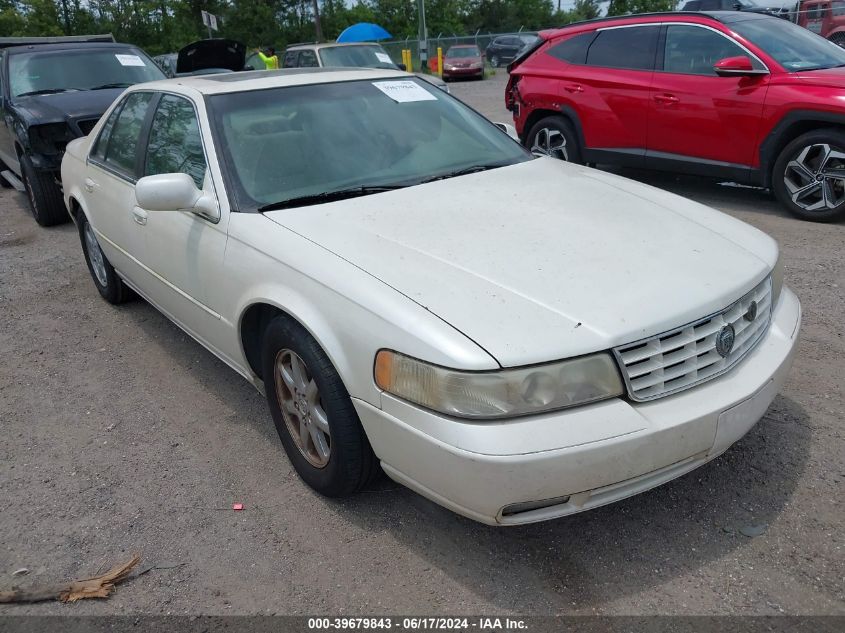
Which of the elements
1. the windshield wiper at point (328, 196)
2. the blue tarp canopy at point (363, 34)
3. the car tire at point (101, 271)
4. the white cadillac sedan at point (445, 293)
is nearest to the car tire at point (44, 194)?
the car tire at point (101, 271)

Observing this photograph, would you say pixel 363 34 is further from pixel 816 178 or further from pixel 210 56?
pixel 816 178

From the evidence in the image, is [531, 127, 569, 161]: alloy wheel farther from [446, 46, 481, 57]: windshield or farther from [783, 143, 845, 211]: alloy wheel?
[446, 46, 481, 57]: windshield

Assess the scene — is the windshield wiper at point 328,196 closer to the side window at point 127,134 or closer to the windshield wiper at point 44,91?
the side window at point 127,134

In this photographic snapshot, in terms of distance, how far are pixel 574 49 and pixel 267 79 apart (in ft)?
15.9

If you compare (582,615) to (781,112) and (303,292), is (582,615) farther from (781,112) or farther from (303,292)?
(781,112)

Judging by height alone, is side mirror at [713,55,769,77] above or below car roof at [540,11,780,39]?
below

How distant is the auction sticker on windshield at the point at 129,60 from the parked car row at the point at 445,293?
5020 millimetres

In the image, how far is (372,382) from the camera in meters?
2.37

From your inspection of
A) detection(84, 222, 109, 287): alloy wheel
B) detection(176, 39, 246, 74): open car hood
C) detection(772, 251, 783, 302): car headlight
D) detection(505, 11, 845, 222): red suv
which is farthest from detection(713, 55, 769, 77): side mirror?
detection(176, 39, 246, 74): open car hood

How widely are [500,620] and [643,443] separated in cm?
70

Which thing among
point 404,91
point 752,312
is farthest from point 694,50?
point 752,312

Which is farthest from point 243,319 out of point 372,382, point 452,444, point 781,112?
point 781,112

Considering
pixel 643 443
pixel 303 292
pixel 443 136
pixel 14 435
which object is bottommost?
pixel 14 435

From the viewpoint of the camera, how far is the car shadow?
241 centimetres
